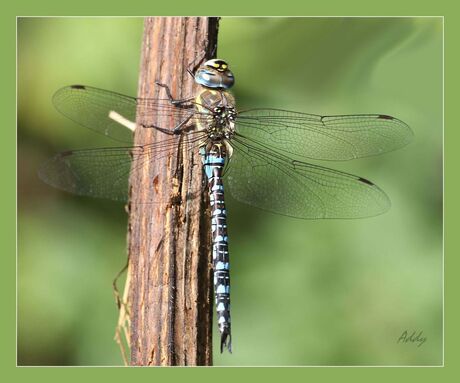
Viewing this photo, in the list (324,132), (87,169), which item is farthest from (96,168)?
(324,132)

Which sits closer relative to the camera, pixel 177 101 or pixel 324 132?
pixel 177 101

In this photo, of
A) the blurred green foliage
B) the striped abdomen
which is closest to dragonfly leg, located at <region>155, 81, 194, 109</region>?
the striped abdomen

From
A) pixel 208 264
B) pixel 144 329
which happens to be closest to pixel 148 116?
pixel 208 264

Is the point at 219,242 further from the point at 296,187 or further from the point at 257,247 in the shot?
the point at 257,247

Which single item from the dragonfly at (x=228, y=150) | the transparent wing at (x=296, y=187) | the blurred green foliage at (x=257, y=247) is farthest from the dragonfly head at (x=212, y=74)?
the blurred green foliage at (x=257, y=247)

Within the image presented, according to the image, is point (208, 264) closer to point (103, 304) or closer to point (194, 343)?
point (194, 343)
